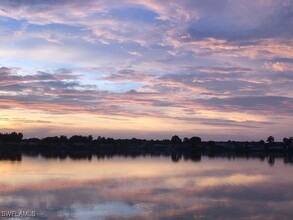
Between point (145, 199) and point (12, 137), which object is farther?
point (12, 137)

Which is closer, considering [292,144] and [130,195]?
[130,195]

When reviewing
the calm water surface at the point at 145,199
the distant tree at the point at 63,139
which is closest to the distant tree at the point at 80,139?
the distant tree at the point at 63,139

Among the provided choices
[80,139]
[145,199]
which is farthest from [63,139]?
[145,199]

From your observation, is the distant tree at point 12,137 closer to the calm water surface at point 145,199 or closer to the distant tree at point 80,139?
the distant tree at point 80,139

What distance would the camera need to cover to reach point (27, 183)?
1258 inches

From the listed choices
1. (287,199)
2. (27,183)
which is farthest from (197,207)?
(27,183)

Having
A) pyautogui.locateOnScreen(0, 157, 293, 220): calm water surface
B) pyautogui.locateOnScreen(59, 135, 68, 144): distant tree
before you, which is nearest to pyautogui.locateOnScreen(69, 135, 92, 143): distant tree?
pyautogui.locateOnScreen(59, 135, 68, 144): distant tree

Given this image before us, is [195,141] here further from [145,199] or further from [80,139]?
[145,199]

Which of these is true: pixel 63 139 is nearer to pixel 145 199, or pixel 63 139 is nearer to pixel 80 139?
pixel 80 139

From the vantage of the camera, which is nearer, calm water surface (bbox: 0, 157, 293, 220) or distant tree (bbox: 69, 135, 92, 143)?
calm water surface (bbox: 0, 157, 293, 220)

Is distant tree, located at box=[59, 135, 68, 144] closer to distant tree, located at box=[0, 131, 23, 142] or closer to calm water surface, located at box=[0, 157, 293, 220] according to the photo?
distant tree, located at box=[0, 131, 23, 142]

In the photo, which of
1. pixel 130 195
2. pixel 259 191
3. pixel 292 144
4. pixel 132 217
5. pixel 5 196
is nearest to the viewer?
pixel 132 217

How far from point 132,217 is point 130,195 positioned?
6751mm

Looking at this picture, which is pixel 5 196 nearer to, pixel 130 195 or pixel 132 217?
pixel 130 195
